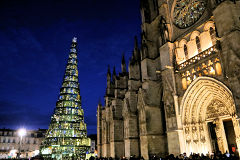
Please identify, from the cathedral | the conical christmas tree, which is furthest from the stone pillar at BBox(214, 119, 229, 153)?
the conical christmas tree

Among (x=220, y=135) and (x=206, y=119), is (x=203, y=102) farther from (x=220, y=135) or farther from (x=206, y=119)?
(x=220, y=135)

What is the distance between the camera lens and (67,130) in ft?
84.0

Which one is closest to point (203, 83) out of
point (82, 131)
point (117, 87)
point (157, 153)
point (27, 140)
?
point (157, 153)

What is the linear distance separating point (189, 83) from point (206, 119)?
2.83 metres

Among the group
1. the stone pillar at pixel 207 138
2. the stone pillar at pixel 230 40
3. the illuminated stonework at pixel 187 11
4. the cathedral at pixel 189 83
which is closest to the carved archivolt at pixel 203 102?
the cathedral at pixel 189 83

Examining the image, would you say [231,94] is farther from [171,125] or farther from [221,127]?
[171,125]

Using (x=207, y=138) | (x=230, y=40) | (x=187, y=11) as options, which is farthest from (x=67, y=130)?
(x=230, y=40)

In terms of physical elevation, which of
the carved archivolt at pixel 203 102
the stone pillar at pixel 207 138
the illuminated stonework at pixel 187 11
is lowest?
the stone pillar at pixel 207 138

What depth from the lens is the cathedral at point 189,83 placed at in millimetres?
10578

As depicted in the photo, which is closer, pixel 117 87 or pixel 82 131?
pixel 117 87

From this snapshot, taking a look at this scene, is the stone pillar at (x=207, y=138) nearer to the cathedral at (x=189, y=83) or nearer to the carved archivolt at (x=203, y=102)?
the cathedral at (x=189, y=83)

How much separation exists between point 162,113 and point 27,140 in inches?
2008

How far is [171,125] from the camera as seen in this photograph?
13.4 meters

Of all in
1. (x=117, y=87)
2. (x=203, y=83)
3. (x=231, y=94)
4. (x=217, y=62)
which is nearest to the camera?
(x=231, y=94)
